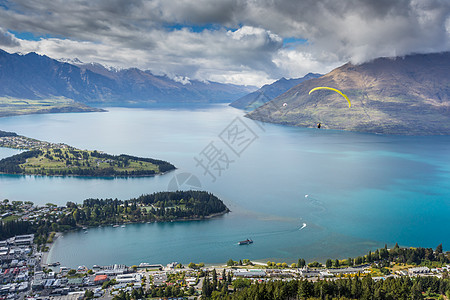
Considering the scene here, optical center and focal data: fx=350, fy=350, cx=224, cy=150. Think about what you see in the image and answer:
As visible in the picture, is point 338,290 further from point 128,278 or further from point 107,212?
point 107,212

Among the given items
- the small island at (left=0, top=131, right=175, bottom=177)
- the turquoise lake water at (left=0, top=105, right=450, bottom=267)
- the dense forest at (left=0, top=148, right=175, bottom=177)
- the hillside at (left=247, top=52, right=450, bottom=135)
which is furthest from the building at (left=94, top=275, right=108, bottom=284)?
the hillside at (left=247, top=52, right=450, bottom=135)

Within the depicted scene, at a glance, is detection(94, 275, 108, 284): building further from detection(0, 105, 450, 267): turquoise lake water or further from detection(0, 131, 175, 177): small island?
detection(0, 131, 175, 177): small island

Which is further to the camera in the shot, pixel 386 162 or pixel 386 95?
pixel 386 95

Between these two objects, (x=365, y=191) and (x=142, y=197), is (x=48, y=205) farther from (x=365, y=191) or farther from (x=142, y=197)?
(x=365, y=191)

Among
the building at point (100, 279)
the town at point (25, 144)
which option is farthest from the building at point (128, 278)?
the town at point (25, 144)

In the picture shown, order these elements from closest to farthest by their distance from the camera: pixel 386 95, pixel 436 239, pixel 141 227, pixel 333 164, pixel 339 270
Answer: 1. pixel 339 270
2. pixel 436 239
3. pixel 141 227
4. pixel 333 164
5. pixel 386 95

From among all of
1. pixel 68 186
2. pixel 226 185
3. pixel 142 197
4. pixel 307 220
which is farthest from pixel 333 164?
pixel 68 186
